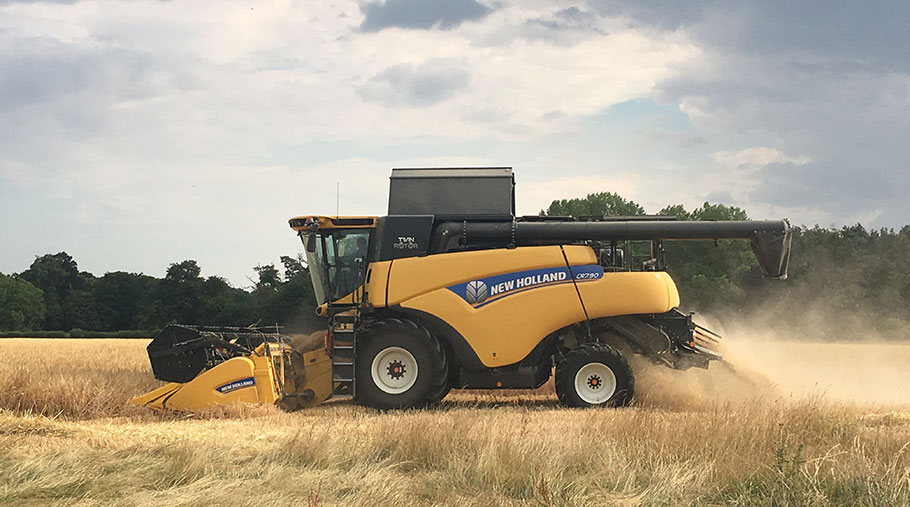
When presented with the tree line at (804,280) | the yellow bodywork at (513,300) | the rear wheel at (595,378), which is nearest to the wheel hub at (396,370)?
the yellow bodywork at (513,300)

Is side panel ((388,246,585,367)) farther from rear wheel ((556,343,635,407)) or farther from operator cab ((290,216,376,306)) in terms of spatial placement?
operator cab ((290,216,376,306))

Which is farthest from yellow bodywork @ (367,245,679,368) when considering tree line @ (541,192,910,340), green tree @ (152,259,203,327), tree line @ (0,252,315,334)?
green tree @ (152,259,203,327)

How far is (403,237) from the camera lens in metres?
13.2

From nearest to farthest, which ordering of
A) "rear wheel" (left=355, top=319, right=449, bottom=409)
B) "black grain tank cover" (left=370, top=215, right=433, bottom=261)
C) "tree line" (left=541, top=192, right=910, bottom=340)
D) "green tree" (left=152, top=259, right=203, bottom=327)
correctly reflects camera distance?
1. "rear wheel" (left=355, top=319, right=449, bottom=409)
2. "black grain tank cover" (left=370, top=215, right=433, bottom=261)
3. "tree line" (left=541, top=192, right=910, bottom=340)
4. "green tree" (left=152, top=259, right=203, bottom=327)

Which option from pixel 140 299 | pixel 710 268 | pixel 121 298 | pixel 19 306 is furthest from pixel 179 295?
pixel 710 268

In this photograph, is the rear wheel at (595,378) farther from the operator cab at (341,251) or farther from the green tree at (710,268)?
the green tree at (710,268)

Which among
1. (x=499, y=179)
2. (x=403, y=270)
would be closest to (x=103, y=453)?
(x=403, y=270)

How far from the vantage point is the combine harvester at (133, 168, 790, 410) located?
12875mm

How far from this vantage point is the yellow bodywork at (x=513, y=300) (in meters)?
12.9

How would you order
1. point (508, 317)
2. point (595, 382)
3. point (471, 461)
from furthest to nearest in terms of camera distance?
point (508, 317) < point (595, 382) < point (471, 461)

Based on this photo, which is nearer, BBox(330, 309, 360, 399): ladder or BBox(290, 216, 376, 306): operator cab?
BBox(330, 309, 360, 399): ladder

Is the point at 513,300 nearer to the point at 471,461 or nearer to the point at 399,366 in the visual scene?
the point at 399,366

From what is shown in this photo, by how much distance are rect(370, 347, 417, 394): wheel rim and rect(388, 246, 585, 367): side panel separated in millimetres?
712

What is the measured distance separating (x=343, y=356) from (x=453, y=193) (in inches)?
115
